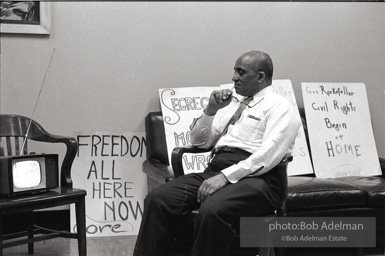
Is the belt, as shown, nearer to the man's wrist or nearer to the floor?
the man's wrist

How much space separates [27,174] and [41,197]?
163mm

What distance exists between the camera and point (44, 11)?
3.91m

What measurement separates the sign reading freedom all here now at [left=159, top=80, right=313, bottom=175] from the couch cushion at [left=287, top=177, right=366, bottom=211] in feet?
1.72

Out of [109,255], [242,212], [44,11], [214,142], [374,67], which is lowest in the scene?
[109,255]

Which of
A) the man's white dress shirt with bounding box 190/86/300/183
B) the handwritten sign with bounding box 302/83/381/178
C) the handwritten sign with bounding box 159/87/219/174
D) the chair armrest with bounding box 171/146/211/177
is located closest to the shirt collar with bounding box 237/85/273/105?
the man's white dress shirt with bounding box 190/86/300/183

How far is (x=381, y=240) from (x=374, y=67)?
Answer: 1.47 meters

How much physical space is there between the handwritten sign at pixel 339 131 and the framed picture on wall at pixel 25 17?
188 centimetres

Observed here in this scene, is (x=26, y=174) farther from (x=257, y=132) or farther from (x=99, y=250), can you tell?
(x=257, y=132)

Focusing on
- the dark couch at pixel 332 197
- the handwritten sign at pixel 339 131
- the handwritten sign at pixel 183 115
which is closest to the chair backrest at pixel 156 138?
the handwritten sign at pixel 183 115

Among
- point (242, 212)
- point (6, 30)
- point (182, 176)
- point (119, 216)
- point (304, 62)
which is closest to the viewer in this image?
point (242, 212)

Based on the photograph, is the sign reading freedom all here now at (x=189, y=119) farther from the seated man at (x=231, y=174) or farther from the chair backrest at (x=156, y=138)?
the seated man at (x=231, y=174)

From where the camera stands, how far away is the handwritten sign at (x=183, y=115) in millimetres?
4047

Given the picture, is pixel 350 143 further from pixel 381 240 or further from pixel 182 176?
pixel 182 176

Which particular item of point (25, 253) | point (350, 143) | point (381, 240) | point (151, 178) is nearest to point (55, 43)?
Result: point (151, 178)
